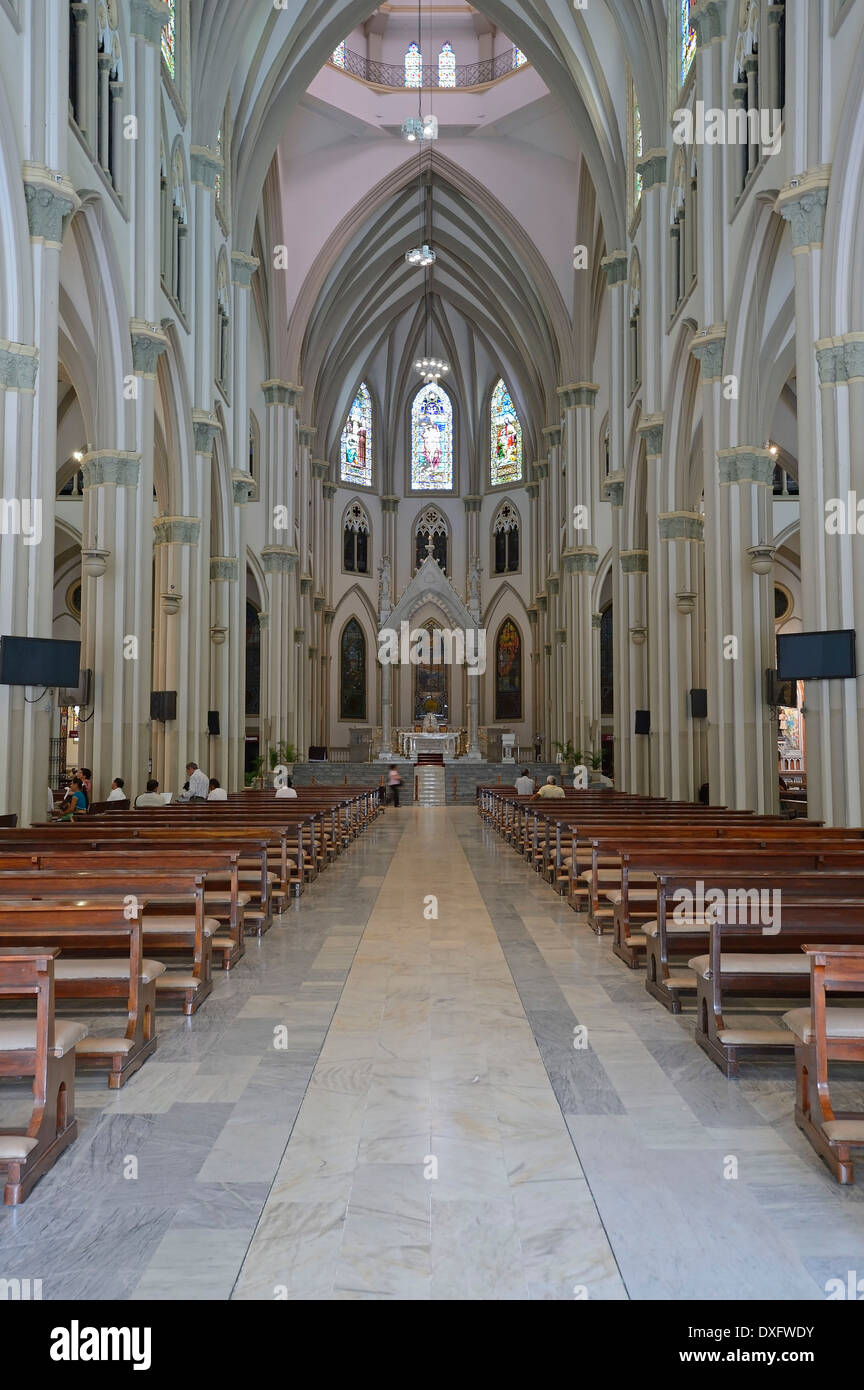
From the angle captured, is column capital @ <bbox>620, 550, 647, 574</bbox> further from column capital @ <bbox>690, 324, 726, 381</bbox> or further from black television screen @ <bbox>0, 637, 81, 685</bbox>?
black television screen @ <bbox>0, 637, 81, 685</bbox>

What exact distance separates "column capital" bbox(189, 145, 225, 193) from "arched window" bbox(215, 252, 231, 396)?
2.40 m

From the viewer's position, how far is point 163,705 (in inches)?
730

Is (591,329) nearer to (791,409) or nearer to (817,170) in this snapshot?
(791,409)

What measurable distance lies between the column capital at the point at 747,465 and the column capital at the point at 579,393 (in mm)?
18246

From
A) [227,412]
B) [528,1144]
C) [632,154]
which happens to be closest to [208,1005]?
[528,1144]

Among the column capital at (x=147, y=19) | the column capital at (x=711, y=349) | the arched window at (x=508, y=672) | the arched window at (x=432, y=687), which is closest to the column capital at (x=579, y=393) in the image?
the arched window at (x=432, y=687)

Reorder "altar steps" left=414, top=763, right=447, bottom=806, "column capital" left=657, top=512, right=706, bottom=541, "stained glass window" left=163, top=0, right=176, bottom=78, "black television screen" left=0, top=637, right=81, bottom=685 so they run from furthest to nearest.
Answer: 1. "altar steps" left=414, top=763, right=447, bottom=806
2. "column capital" left=657, top=512, right=706, bottom=541
3. "stained glass window" left=163, top=0, right=176, bottom=78
4. "black television screen" left=0, top=637, right=81, bottom=685

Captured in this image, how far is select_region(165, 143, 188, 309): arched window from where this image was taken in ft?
63.3

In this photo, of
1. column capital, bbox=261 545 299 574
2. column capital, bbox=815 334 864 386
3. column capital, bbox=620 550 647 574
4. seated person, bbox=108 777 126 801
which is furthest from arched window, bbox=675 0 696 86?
column capital, bbox=261 545 299 574

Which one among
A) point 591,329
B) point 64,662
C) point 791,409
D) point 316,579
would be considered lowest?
point 64,662

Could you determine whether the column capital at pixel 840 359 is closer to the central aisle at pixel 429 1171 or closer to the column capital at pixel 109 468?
the central aisle at pixel 429 1171

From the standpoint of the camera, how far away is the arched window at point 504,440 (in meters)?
47.1
